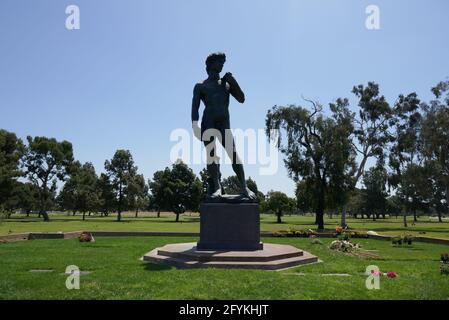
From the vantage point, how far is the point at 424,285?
7211mm

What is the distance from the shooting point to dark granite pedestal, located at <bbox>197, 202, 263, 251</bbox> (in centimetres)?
1002

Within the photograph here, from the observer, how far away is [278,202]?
5344cm

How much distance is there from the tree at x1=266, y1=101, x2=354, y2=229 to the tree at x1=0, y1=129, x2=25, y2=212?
32139mm

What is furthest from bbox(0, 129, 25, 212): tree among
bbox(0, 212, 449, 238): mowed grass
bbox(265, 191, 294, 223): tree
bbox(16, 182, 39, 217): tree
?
bbox(265, 191, 294, 223): tree

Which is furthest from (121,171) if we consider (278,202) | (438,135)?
(438,135)

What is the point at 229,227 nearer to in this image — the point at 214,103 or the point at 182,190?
the point at 214,103

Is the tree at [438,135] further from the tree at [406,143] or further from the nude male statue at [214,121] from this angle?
the nude male statue at [214,121]

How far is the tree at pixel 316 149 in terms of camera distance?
32.6 meters

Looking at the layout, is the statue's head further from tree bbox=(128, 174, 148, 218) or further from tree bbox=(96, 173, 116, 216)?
tree bbox=(96, 173, 116, 216)

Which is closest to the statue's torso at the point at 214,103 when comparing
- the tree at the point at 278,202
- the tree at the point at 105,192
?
the tree at the point at 278,202

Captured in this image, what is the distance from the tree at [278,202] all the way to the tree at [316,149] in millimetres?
19825
